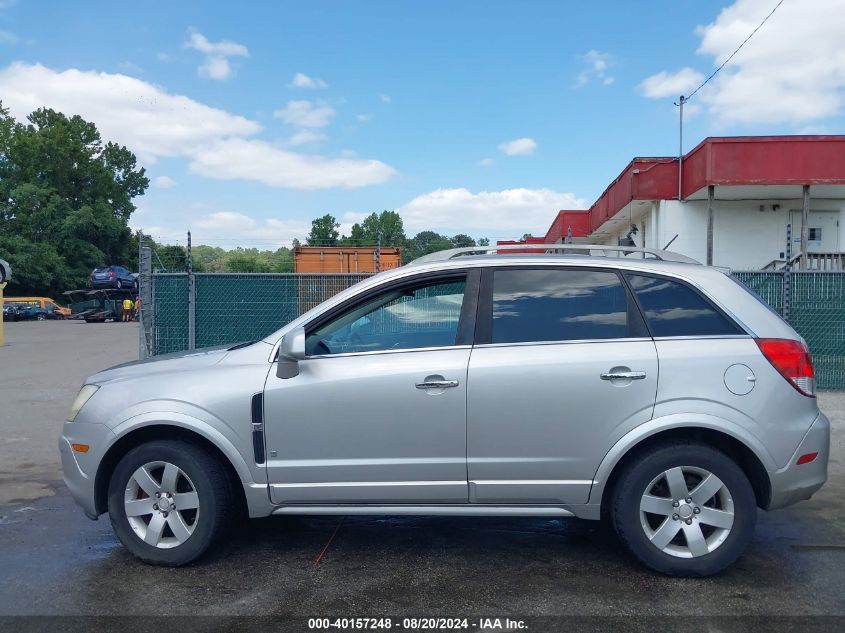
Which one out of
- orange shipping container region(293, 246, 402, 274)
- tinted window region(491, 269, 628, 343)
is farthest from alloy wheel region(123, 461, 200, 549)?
orange shipping container region(293, 246, 402, 274)

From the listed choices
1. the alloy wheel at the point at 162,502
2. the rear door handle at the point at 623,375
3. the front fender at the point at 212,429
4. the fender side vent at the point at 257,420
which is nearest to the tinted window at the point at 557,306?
the rear door handle at the point at 623,375

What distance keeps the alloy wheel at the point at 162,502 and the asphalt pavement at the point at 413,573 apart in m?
0.22

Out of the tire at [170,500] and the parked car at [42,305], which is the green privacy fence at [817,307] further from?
the parked car at [42,305]

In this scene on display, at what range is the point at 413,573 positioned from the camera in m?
4.20

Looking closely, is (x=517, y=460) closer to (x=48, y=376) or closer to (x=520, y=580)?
(x=520, y=580)

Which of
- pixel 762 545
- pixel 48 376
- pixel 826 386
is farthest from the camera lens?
pixel 48 376

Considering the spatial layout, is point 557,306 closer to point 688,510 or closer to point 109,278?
point 688,510

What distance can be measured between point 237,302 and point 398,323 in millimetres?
6490

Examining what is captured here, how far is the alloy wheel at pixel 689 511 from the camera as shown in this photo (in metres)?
3.99

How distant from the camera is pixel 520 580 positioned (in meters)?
4.09

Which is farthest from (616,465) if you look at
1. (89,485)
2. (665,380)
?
(89,485)

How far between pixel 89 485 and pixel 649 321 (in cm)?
351

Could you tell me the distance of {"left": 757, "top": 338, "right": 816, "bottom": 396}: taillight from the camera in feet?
13.2

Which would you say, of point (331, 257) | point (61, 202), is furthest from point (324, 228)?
point (331, 257)
